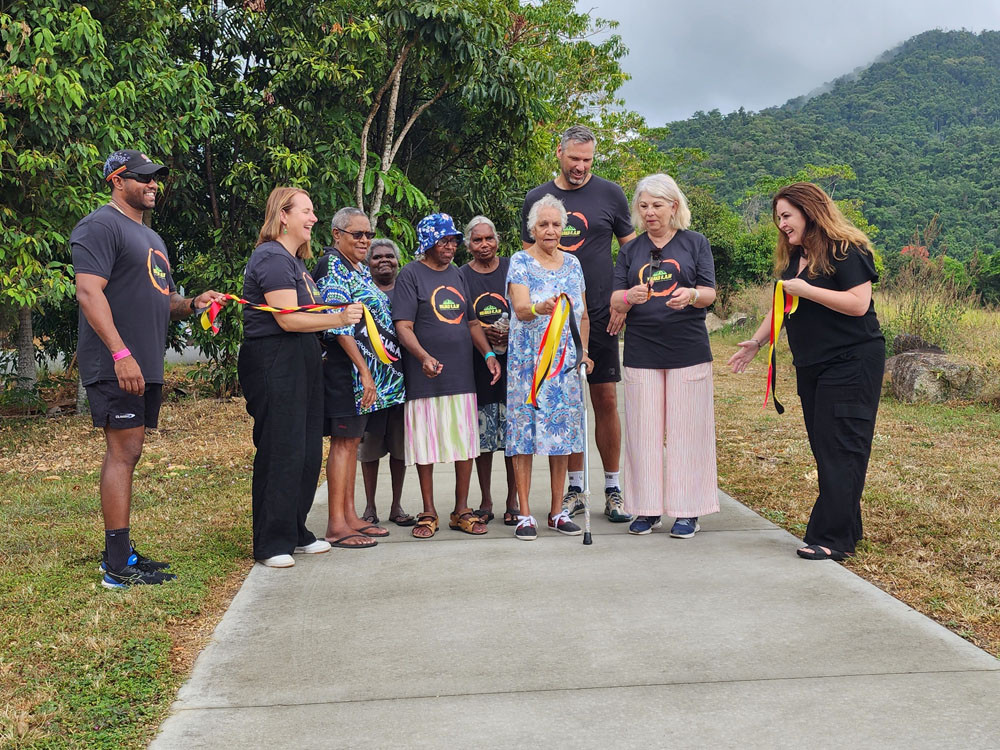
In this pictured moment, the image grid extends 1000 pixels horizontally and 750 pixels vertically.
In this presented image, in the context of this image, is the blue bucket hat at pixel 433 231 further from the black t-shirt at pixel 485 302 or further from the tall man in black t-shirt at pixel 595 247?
the tall man in black t-shirt at pixel 595 247

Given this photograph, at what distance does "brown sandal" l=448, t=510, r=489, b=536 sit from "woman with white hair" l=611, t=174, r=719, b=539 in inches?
36.9

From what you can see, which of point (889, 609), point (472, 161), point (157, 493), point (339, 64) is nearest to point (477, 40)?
point (339, 64)

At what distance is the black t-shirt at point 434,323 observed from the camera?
6.00 meters

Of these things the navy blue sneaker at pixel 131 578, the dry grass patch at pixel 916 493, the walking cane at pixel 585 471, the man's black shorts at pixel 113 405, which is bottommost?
the dry grass patch at pixel 916 493

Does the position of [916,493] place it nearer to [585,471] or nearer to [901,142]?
[585,471]

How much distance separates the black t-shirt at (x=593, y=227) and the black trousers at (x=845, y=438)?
1648mm

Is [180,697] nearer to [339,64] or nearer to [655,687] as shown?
[655,687]

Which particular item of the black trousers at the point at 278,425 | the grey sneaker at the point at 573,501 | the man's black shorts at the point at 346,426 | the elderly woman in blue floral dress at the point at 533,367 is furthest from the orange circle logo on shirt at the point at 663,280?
the black trousers at the point at 278,425

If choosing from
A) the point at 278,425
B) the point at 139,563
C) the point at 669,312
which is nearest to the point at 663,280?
the point at 669,312

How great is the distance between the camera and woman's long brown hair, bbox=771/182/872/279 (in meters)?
5.38

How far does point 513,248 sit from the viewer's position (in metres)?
14.8

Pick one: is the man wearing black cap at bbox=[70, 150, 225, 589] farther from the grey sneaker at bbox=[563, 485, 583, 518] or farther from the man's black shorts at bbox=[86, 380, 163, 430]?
the grey sneaker at bbox=[563, 485, 583, 518]

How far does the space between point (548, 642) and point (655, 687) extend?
62 centimetres

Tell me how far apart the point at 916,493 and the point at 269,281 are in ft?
15.2
